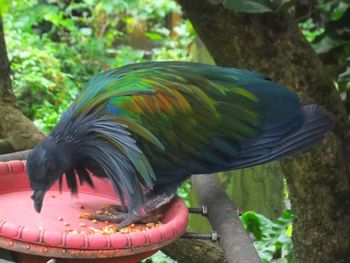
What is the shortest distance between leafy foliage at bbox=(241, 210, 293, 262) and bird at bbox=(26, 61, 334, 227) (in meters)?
1.20

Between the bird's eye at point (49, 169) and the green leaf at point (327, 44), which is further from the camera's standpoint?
the green leaf at point (327, 44)

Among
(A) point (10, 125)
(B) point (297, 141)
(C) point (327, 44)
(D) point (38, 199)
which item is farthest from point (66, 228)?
(C) point (327, 44)

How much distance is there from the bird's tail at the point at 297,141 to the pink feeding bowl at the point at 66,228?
17 cm

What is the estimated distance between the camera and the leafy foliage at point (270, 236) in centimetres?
247

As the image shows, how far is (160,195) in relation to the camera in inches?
51.1

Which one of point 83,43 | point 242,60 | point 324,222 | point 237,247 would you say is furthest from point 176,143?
point 83,43

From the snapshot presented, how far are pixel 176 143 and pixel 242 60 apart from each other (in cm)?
59

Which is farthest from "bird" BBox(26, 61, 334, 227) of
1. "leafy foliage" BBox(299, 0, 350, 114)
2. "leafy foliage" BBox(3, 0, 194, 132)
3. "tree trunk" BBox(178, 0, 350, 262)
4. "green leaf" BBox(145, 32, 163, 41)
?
"green leaf" BBox(145, 32, 163, 41)

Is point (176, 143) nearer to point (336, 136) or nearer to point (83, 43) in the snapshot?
point (336, 136)

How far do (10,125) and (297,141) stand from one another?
85cm

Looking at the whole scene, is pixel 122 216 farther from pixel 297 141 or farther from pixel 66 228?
pixel 297 141

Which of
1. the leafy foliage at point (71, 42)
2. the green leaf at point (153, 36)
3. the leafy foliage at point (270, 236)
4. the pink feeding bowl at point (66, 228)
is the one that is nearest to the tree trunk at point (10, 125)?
the pink feeding bowl at point (66, 228)

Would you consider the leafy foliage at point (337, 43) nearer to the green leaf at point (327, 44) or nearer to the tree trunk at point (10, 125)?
the green leaf at point (327, 44)

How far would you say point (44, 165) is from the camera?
1122 mm
